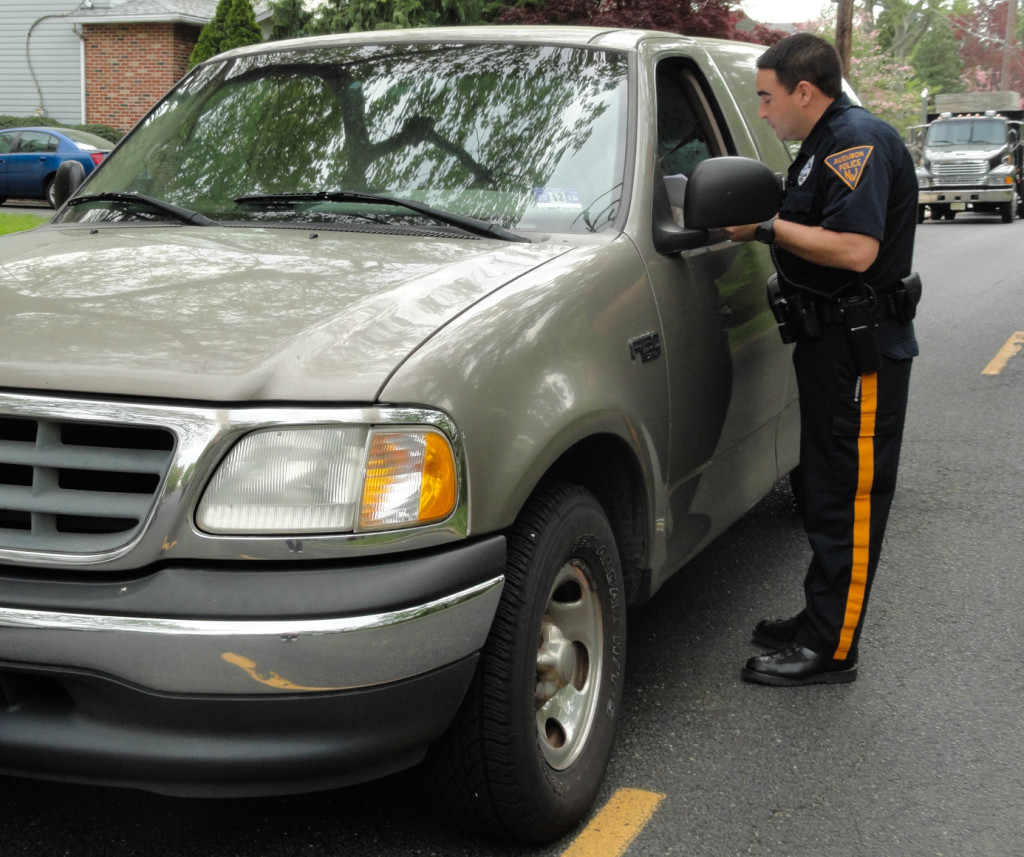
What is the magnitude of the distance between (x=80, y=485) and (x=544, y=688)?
1.14 m

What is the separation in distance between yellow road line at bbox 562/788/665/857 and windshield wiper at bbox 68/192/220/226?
6.21ft

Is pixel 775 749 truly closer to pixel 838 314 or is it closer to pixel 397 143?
pixel 838 314

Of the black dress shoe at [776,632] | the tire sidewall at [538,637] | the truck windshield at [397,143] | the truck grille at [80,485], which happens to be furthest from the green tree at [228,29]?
the truck grille at [80,485]

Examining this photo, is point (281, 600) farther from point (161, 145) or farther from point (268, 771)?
point (161, 145)

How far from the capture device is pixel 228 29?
23406mm

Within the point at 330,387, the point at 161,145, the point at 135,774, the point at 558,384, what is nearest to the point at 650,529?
the point at 558,384

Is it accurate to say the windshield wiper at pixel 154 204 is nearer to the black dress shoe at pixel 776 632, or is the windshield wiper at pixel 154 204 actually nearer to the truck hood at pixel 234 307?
the truck hood at pixel 234 307

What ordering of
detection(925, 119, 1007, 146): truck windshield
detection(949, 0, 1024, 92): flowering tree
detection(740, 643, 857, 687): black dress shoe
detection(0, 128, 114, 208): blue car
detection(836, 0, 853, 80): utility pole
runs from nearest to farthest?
detection(740, 643, 857, 687): black dress shoe, detection(0, 128, 114, 208): blue car, detection(836, 0, 853, 80): utility pole, detection(925, 119, 1007, 146): truck windshield, detection(949, 0, 1024, 92): flowering tree

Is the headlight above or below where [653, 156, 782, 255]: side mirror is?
below

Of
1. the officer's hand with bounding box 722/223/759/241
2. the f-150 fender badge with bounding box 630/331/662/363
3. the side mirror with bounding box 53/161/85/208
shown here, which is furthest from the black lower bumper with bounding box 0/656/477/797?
the side mirror with bounding box 53/161/85/208

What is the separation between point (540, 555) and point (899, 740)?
4.68 feet

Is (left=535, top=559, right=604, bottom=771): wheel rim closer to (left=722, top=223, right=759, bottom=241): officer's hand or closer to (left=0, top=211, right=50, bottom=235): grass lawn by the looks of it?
(left=722, top=223, right=759, bottom=241): officer's hand

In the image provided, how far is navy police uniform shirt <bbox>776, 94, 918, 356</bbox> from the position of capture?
3568mm

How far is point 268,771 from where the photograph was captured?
2.36 m
